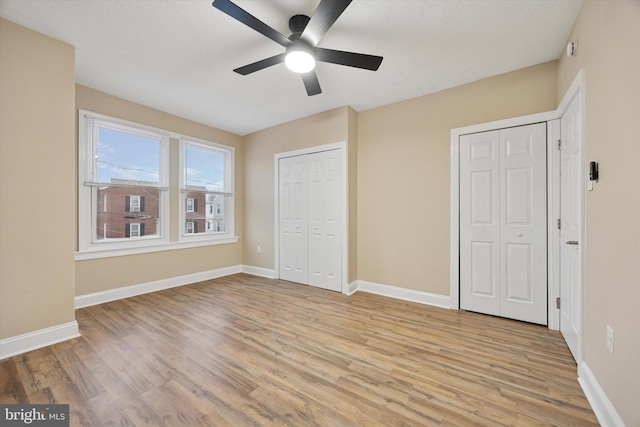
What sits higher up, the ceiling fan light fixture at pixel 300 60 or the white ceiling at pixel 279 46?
the white ceiling at pixel 279 46

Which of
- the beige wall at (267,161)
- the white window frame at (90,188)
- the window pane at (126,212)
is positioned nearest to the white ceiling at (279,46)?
the white window frame at (90,188)

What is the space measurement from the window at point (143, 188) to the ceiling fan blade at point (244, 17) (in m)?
2.69

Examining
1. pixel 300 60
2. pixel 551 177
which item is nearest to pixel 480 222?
pixel 551 177

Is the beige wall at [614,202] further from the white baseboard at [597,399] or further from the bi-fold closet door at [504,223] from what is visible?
the bi-fold closet door at [504,223]

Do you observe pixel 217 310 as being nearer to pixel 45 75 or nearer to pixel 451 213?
pixel 45 75

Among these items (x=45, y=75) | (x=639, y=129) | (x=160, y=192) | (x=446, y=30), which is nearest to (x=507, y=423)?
(x=639, y=129)

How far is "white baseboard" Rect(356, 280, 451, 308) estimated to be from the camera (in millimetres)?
3000

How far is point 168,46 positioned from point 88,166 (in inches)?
75.2

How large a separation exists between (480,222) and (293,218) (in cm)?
265

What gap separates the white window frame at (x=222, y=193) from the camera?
4004mm

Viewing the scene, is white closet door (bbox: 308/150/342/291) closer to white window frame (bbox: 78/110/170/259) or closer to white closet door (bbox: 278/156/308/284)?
white closet door (bbox: 278/156/308/284)

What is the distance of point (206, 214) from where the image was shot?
4.41 meters

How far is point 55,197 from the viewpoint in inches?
86.6

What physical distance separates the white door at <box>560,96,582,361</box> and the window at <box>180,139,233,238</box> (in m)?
4.64
